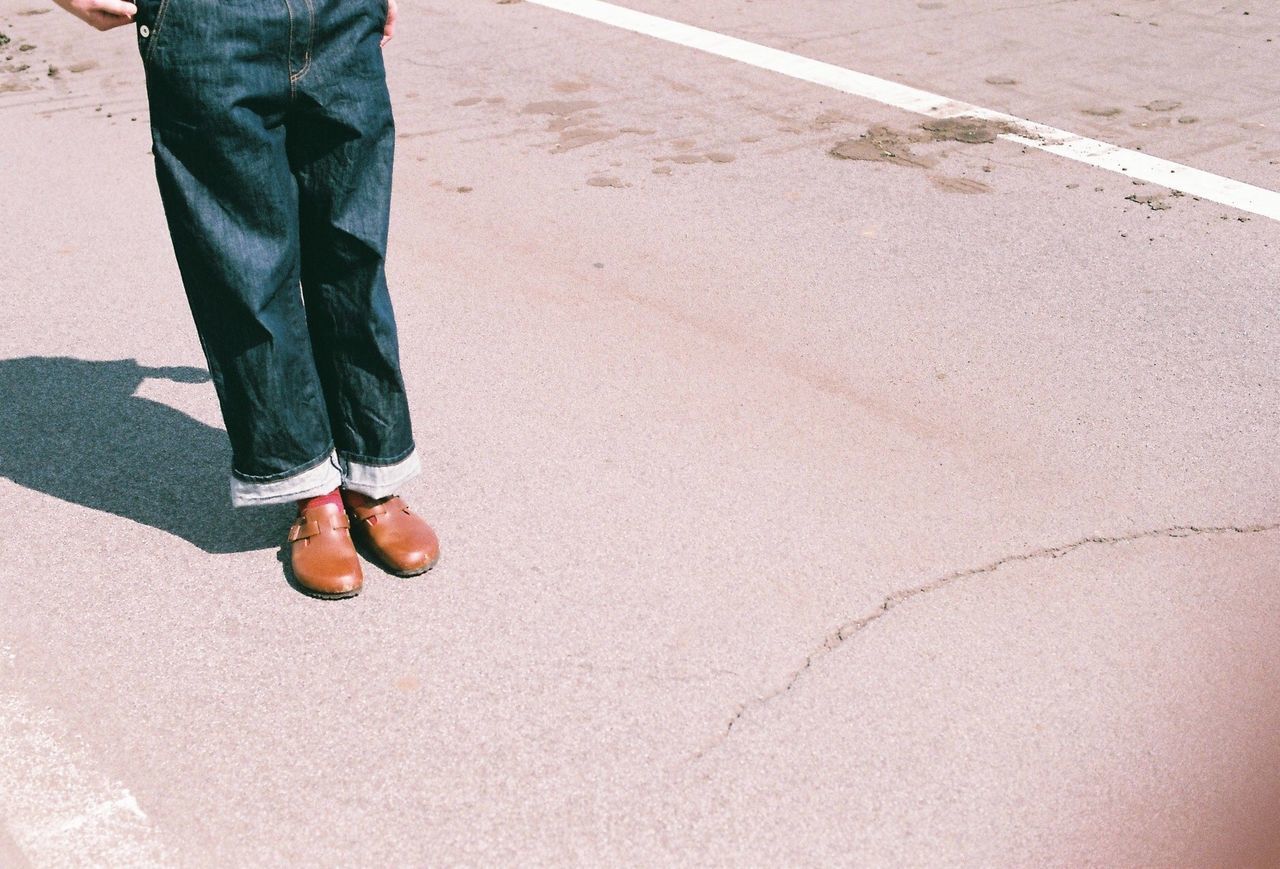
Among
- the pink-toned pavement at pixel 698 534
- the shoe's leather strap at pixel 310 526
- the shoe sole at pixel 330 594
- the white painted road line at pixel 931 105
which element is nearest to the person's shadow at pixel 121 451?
the pink-toned pavement at pixel 698 534

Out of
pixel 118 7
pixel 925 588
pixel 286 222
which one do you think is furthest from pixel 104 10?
pixel 925 588

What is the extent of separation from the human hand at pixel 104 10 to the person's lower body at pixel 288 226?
3cm

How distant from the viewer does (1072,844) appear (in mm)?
2377

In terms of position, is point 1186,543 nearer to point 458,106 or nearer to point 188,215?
point 188,215

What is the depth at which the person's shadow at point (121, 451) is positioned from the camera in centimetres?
336

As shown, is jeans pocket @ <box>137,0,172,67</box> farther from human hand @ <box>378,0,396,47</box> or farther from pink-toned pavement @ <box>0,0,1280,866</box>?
pink-toned pavement @ <box>0,0,1280,866</box>

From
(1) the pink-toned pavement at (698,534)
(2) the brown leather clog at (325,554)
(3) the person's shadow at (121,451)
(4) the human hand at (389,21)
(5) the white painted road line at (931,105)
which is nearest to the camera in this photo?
(1) the pink-toned pavement at (698,534)

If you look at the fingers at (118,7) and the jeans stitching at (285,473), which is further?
the jeans stitching at (285,473)

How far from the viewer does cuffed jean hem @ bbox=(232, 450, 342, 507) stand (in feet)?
10.0

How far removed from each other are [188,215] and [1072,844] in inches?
80.8

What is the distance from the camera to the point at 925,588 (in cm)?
307

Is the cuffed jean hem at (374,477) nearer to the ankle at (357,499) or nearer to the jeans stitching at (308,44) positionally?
the ankle at (357,499)

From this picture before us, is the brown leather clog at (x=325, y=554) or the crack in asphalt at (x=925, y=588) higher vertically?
the crack in asphalt at (x=925, y=588)

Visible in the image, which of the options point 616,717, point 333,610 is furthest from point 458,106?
point 616,717
